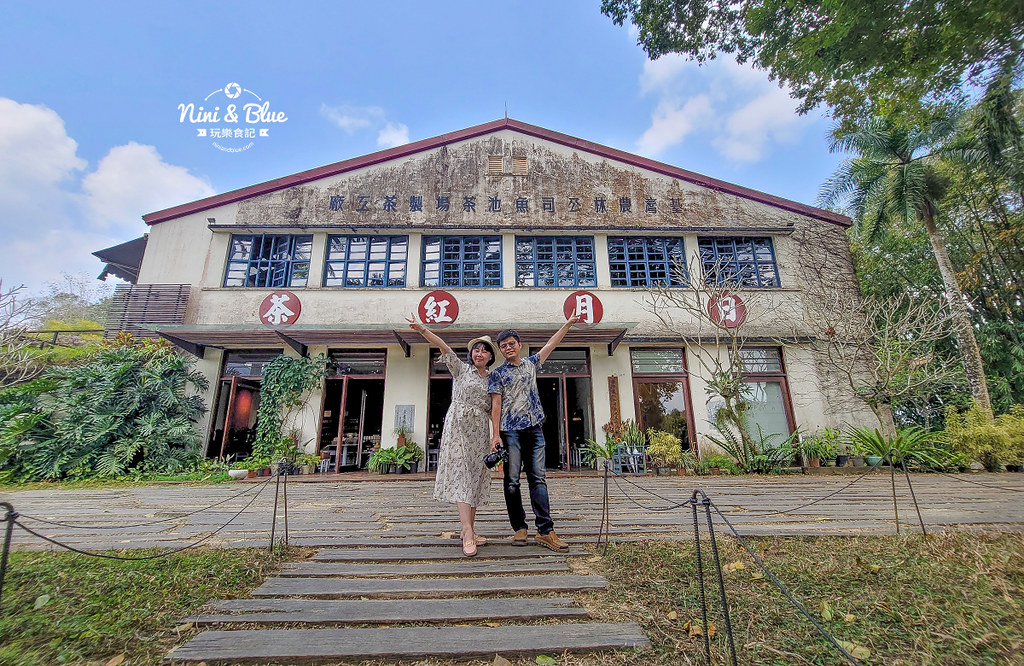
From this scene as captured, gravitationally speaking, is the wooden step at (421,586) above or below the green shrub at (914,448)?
below

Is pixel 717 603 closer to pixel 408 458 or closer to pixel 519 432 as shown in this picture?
pixel 519 432

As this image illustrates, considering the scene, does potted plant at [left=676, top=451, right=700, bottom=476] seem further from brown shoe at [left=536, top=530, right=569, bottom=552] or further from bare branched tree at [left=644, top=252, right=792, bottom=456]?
brown shoe at [left=536, top=530, right=569, bottom=552]

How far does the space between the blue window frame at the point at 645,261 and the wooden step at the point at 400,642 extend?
991 centimetres

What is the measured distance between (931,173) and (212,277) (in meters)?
19.5

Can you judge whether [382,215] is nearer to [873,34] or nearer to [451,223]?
[451,223]

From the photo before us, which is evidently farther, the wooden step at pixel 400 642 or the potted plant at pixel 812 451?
the potted plant at pixel 812 451

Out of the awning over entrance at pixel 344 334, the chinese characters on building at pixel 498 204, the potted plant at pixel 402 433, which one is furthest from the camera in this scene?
the chinese characters on building at pixel 498 204

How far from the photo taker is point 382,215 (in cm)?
1151

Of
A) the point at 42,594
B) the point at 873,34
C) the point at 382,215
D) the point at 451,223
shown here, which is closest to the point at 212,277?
the point at 382,215

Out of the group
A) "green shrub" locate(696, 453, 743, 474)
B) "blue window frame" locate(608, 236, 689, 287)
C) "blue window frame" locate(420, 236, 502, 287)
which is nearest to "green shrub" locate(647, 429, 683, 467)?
"green shrub" locate(696, 453, 743, 474)

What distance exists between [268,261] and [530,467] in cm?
1062

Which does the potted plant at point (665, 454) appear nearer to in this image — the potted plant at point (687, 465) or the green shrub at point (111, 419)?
the potted plant at point (687, 465)

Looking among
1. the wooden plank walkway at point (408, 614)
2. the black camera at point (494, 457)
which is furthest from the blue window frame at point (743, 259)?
the wooden plank walkway at point (408, 614)

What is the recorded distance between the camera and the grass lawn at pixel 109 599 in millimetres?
2121
